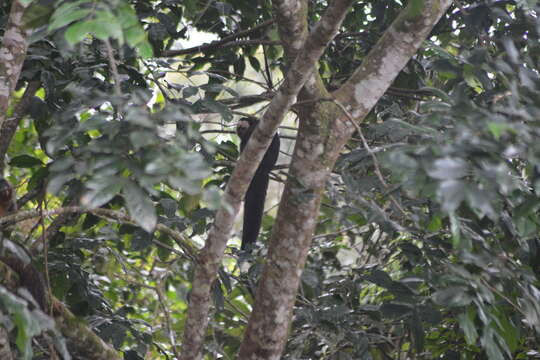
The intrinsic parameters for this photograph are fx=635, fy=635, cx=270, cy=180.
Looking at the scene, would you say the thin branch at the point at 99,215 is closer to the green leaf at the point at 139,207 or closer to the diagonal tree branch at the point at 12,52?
the diagonal tree branch at the point at 12,52

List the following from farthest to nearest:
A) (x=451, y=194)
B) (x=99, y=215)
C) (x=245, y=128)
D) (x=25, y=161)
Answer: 1. (x=245, y=128)
2. (x=25, y=161)
3. (x=99, y=215)
4. (x=451, y=194)

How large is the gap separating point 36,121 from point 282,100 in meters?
1.27

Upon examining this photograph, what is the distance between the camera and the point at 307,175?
1.98 metres

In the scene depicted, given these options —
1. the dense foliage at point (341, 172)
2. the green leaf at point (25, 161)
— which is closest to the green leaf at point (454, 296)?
the dense foliage at point (341, 172)

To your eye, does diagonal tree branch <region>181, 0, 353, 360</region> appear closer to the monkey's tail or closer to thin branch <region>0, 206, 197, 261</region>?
thin branch <region>0, 206, 197, 261</region>

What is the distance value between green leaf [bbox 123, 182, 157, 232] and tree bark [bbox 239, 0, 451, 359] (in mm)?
804

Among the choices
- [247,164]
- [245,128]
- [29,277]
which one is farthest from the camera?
[245,128]

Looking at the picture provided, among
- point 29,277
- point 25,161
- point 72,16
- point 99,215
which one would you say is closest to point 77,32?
point 72,16

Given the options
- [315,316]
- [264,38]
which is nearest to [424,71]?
[264,38]

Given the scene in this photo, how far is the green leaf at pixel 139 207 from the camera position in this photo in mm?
1186

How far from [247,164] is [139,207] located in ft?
2.14

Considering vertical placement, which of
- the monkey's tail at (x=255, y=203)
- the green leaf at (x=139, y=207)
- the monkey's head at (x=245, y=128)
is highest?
the monkey's head at (x=245, y=128)

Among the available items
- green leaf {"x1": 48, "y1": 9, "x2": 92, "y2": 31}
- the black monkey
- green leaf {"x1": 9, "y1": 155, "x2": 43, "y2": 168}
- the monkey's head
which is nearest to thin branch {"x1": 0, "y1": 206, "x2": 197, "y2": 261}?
green leaf {"x1": 9, "y1": 155, "x2": 43, "y2": 168}

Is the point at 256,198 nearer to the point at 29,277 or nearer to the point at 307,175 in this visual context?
the point at 307,175
